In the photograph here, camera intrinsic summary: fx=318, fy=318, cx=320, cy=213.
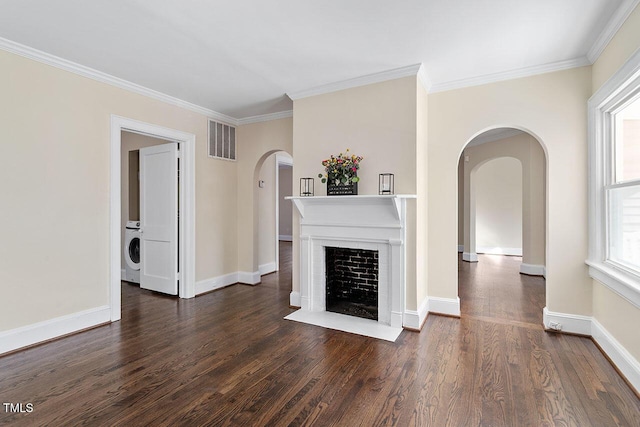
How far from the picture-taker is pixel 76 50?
2.89 metres

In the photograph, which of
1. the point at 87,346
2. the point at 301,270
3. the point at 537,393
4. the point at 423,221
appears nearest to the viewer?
the point at 537,393

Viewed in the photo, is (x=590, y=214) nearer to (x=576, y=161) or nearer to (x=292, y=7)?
(x=576, y=161)

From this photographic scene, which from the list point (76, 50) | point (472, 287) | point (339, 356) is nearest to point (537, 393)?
point (339, 356)

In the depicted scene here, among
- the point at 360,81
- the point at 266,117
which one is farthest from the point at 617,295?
the point at 266,117

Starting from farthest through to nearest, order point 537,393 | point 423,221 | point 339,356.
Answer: point 423,221 < point 339,356 < point 537,393

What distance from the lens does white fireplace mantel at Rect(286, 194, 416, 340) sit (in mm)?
3281

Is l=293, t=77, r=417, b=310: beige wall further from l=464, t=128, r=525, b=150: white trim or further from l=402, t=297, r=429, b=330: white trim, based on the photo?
l=464, t=128, r=525, b=150: white trim

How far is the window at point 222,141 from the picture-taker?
15.6 ft

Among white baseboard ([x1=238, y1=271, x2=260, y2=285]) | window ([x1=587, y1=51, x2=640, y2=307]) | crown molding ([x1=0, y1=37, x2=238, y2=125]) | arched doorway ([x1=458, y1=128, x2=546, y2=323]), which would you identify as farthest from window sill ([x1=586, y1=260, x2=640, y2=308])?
crown molding ([x1=0, y1=37, x2=238, y2=125])

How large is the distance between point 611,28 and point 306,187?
301cm

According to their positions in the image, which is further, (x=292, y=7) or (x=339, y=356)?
(x=339, y=356)

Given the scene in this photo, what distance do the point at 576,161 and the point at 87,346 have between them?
4.87 metres

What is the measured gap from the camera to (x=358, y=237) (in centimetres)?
348

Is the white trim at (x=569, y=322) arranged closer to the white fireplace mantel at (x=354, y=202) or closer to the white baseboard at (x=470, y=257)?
the white fireplace mantel at (x=354, y=202)
